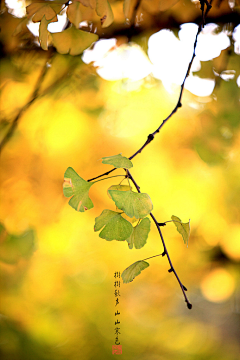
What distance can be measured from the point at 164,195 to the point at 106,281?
0.29 m

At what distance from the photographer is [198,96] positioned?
67 cm

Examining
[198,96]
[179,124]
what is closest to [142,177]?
[179,124]

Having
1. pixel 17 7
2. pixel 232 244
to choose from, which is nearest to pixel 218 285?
pixel 232 244

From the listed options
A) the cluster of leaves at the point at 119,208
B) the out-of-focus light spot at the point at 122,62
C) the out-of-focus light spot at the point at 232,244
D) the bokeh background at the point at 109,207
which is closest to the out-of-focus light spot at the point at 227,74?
the bokeh background at the point at 109,207

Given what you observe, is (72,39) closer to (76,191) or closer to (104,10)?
(104,10)

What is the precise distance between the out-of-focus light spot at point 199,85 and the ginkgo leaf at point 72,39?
344 millimetres

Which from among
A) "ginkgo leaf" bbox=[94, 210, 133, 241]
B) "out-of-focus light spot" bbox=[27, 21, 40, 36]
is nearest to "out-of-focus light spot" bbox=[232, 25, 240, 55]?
"out-of-focus light spot" bbox=[27, 21, 40, 36]

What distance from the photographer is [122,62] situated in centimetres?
65

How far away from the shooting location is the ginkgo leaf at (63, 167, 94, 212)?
0.29 m

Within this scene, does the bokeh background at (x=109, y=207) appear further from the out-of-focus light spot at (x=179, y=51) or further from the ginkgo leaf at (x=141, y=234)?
the ginkgo leaf at (x=141, y=234)

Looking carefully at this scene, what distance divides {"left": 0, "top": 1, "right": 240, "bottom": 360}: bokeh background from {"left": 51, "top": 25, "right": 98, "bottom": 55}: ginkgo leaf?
23 centimetres

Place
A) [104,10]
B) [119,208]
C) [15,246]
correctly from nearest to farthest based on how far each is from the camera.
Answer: [119,208] → [104,10] → [15,246]

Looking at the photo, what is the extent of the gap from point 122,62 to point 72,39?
264mm

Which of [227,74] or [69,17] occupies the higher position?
[69,17]
